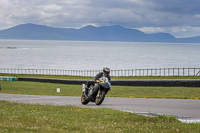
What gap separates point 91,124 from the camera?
1026cm

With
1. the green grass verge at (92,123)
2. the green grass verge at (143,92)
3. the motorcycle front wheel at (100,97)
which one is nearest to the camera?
the green grass verge at (92,123)

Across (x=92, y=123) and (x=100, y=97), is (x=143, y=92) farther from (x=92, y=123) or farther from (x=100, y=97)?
(x=92, y=123)

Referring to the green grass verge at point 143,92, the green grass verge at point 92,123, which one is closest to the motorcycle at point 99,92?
the green grass verge at point 92,123

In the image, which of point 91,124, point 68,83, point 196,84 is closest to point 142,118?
point 91,124

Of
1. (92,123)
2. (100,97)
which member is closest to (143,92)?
(100,97)

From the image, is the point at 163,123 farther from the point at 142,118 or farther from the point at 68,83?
the point at 68,83

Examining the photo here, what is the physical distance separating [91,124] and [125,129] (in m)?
1.30

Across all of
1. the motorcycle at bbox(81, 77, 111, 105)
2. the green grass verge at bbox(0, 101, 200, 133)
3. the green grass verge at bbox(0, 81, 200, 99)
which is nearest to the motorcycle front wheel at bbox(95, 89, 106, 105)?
the motorcycle at bbox(81, 77, 111, 105)

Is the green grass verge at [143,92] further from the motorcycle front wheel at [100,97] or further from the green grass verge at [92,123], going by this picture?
the green grass verge at [92,123]

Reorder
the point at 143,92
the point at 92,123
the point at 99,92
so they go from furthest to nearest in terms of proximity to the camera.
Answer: the point at 143,92
the point at 99,92
the point at 92,123

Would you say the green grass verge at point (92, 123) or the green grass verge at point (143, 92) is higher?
the green grass verge at point (92, 123)

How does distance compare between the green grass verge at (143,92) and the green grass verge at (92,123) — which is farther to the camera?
the green grass verge at (143,92)

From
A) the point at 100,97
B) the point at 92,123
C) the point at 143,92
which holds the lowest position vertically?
the point at 143,92

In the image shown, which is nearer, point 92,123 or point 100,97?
point 92,123
